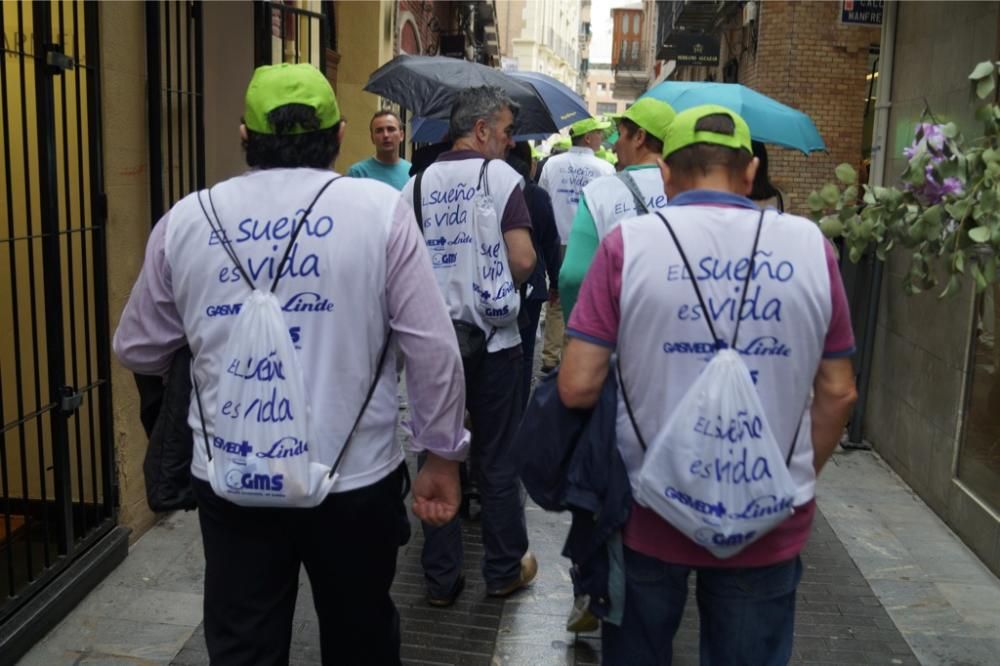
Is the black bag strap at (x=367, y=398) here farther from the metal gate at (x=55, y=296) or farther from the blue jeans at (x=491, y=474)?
the metal gate at (x=55, y=296)

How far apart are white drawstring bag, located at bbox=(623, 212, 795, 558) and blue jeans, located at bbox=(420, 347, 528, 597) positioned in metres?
2.00

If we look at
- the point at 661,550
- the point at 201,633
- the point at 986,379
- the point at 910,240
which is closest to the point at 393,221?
the point at 661,550

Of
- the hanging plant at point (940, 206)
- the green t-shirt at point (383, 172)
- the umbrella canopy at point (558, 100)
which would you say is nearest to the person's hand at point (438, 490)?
the hanging plant at point (940, 206)

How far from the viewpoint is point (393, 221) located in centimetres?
263

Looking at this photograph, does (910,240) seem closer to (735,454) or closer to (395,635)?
(735,454)

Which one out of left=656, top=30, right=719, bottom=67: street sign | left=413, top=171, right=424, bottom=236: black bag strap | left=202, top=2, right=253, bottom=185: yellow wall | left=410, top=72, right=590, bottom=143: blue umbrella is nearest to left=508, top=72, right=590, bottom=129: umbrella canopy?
left=410, top=72, right=590, bottom=143: blue umbrella

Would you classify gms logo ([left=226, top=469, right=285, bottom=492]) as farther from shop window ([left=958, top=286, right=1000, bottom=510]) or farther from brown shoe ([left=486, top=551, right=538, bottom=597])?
shop window ([left=958, top=286, right=1000, bottom=510])

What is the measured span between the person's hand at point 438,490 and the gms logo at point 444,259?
5.42ft

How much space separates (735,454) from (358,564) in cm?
100

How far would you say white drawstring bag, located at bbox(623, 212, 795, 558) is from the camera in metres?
2.44

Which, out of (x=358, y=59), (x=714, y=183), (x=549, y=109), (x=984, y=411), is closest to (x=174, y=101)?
(x=549, y=109)

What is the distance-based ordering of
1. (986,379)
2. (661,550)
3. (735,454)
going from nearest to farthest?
(735,454), (661,550), (986,379)

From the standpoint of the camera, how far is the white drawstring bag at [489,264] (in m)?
4.27

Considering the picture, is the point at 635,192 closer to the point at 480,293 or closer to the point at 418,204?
the point at 480,293
